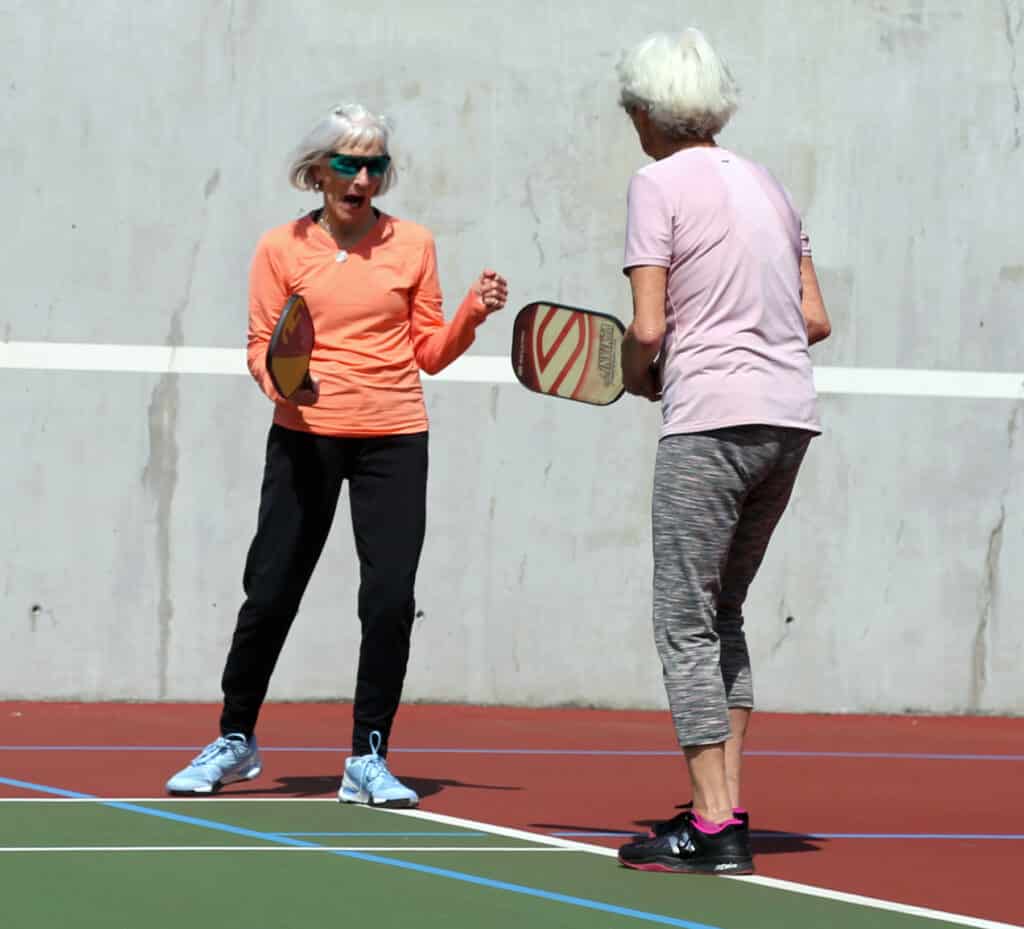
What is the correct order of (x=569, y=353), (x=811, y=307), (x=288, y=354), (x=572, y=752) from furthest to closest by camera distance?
(x=572, y=752)
(x=288, y=354)
(x=569, y=353)
(x=811, y=307)

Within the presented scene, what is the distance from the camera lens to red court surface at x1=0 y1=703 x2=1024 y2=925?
5.47m

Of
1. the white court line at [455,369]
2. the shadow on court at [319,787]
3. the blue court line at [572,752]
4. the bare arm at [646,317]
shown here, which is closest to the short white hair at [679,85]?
the bare arm at [646,317]

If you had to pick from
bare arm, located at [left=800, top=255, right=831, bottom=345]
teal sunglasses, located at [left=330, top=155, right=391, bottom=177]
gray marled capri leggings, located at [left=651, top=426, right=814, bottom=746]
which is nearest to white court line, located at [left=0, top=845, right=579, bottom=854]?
gray marled capri leggings, located at [left=651, top=426, right=814, bottom=746]

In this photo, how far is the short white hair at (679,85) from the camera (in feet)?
16.7

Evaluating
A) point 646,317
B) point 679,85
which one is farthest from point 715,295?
point 679,85

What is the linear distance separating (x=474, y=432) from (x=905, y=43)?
2663 millimetres

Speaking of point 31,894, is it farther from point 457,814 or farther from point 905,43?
point 905,43

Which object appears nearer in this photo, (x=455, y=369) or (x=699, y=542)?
(x=699, y=542)

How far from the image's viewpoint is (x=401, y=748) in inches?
316

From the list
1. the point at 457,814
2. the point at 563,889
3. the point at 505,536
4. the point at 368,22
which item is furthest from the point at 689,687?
the point at 368,22

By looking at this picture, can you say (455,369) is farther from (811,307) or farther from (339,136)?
(811,307)

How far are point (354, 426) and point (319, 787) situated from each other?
1253mm

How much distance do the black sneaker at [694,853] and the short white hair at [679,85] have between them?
1.70 metres

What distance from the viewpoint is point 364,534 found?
630 centimetres
